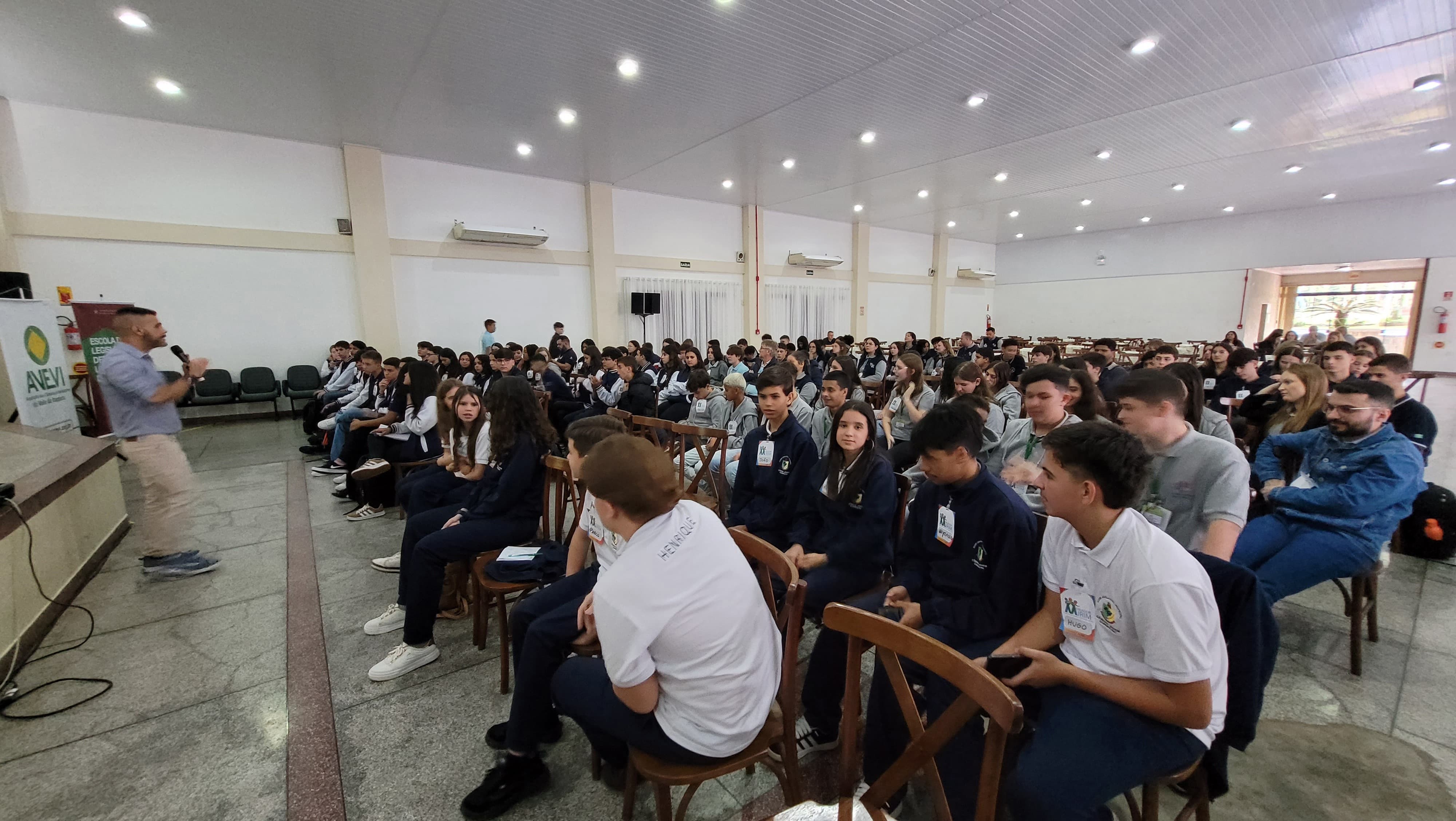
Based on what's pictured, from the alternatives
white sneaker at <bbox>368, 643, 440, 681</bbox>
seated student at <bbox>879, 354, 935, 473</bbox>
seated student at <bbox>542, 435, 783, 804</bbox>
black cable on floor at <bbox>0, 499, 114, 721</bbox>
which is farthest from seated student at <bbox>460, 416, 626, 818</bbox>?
seated student at <bbox>879, 354, 935, 473</bbox>

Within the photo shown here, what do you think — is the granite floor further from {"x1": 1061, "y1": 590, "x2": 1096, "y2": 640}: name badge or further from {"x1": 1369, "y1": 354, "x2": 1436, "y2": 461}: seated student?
{"x1": 1061, "y1": 590, "x2": 1096, "y2": 640}: name badge

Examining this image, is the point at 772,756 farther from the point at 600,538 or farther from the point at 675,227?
the point at 675,227

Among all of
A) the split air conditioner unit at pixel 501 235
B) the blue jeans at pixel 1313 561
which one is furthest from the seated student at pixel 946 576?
the split air conditioner unit at pixel 501 235

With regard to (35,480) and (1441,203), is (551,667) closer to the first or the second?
(35,480)

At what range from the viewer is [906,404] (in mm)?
3924

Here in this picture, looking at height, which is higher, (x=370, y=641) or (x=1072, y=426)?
(x=1072, y=426)

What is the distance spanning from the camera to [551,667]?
5.25 ft

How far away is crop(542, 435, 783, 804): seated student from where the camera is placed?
1.10m

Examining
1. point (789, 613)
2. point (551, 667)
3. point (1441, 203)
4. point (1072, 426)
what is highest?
point (1441, 203)

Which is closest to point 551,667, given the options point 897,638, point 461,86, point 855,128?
point 897,638

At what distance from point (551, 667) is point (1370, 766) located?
2495 millimetres

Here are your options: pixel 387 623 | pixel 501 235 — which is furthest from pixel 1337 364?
pixel 501 235

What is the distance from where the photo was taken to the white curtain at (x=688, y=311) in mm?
10109

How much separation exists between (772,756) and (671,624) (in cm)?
61
